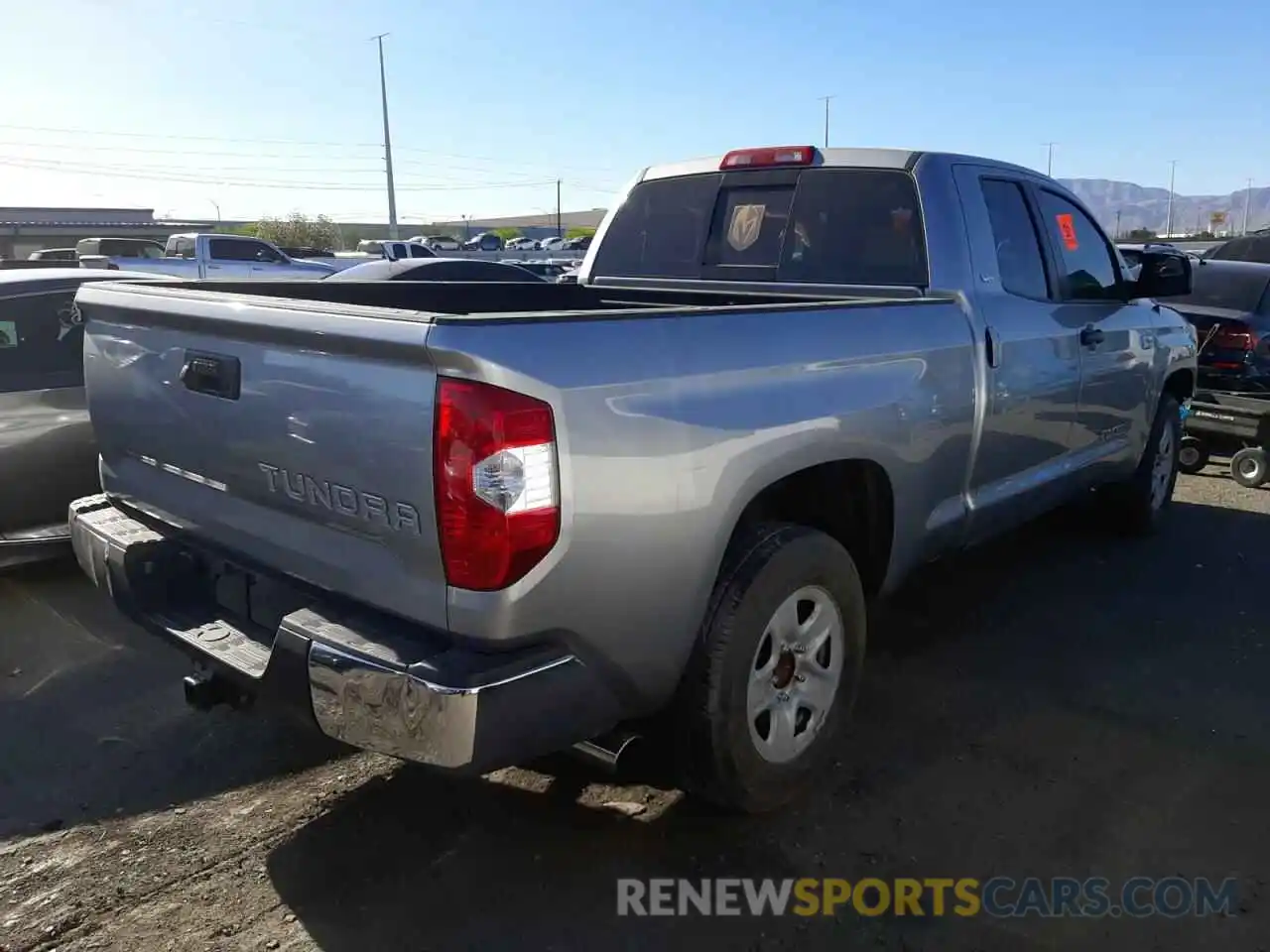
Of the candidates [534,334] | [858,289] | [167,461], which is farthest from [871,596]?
[167,461]

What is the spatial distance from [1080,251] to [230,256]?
65.5 ft

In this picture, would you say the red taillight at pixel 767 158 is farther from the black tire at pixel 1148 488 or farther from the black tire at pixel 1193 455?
the black tire at pixel 1193 455

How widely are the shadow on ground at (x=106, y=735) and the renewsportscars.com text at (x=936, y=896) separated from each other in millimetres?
1429

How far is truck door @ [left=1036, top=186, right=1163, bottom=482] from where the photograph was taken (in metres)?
4.77

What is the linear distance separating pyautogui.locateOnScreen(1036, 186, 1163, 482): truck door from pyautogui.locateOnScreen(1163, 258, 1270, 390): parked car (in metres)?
3.02

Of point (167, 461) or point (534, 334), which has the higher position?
point (534, 334)

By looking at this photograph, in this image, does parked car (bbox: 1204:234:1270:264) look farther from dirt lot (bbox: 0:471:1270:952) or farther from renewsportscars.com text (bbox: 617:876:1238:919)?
renewsportscars.com text (bbox: 617:876:1238:919)

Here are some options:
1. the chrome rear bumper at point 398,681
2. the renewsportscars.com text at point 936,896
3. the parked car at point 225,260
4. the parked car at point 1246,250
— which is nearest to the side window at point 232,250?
the parked car at point 225,260

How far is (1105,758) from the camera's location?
359 cm

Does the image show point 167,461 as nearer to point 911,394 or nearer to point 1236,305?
point 911,394

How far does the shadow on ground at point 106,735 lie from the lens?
3342mm

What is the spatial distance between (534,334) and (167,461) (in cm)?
149

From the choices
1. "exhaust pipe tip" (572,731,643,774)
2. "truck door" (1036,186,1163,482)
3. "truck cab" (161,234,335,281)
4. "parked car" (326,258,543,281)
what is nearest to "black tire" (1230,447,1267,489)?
"truck door" (1036,186,1163,482)

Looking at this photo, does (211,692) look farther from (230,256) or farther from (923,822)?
(230,256)
